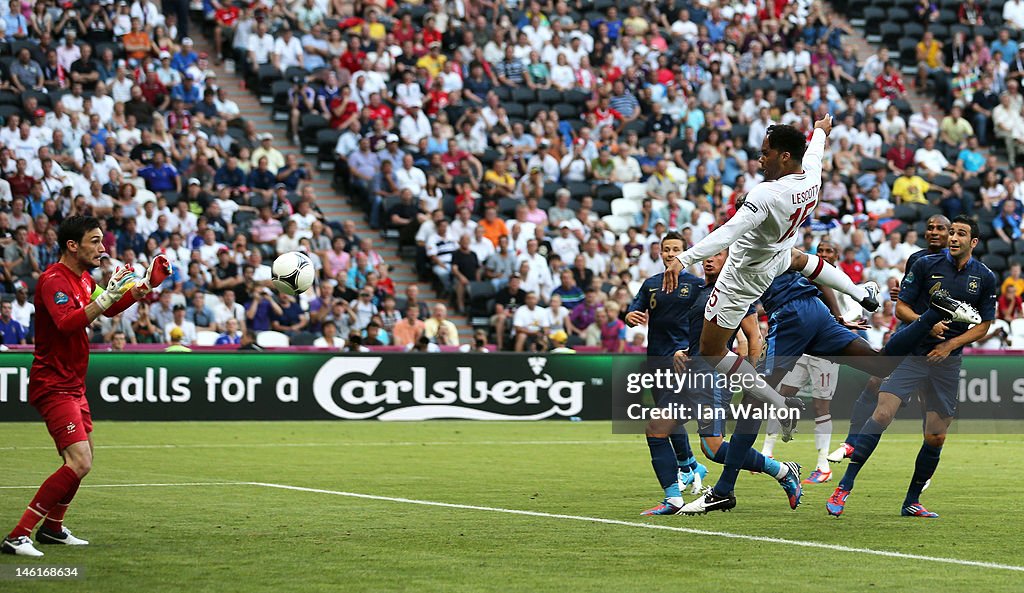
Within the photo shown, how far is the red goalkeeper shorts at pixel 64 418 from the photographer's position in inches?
354

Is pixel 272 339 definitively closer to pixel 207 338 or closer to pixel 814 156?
pixel 207 338

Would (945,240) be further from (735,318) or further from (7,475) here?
(7,475)

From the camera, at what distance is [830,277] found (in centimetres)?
1131

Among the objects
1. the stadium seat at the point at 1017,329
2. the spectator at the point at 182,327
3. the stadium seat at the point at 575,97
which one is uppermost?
the stadium seat at the point at 575,97

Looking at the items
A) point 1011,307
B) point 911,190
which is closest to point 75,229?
point 1011,307

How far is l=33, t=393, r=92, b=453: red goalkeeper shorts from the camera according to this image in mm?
9000

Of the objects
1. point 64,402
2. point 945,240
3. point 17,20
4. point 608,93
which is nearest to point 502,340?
point 608,93

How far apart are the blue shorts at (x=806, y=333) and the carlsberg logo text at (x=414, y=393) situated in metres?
11.0

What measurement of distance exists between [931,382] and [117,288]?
6054 mm

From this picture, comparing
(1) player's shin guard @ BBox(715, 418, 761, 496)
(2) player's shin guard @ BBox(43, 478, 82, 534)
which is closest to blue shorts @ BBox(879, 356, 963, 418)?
(1) player's shin guard @ BBox(715, 418, 761, 496)

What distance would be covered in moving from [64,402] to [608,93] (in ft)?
74.7

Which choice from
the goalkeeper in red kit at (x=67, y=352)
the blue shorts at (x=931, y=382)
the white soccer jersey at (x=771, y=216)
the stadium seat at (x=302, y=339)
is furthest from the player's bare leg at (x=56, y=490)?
the stadium seat at (x=302, y=339)

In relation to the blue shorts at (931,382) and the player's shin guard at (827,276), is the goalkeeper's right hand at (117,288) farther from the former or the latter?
the blue shorts at (931,382)

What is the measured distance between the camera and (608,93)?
3084 cm
